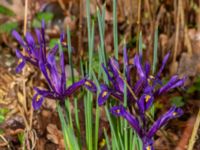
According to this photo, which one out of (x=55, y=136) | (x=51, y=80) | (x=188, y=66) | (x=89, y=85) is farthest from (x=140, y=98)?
(x=188, y=66)

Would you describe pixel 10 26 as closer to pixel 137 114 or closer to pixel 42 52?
pixel 42 52

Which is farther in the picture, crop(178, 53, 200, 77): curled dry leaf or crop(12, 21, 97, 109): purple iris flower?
crop(178, 53, 200, 77): curled dry leaf

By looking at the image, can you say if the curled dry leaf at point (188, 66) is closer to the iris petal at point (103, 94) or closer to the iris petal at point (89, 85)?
the iris petal at point (89, 85)

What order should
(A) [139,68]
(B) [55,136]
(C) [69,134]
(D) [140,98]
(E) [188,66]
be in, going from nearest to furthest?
(D) [140,98]
(A) [139,68]
(C) [69,134]
(B) [55,136]
(E) [188,66]

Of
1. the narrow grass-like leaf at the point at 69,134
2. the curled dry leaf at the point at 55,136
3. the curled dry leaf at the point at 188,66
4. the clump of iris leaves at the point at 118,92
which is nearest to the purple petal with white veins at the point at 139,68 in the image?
the clump of iris leaves at the point at 118,92

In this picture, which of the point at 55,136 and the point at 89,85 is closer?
the point at 89,85

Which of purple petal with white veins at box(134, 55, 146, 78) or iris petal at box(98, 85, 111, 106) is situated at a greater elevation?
purple petal with white veins at box(134, 55, 146, 78)

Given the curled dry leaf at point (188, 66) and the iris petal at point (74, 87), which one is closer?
the iris petal at point (74, 87)

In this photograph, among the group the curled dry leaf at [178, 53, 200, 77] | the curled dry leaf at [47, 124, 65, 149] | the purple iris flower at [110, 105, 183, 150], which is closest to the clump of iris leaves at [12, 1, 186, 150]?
the purple iris flower at [110, 105, 183, 150]

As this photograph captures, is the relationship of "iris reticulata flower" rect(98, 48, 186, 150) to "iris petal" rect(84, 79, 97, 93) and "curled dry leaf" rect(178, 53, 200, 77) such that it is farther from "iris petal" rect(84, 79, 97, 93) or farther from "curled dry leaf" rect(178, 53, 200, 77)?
"curled dry leaf" rect(178, 53, 200, 77)

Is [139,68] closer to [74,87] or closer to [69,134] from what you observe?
[74,87]

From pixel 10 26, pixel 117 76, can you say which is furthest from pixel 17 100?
pixel 117 76
